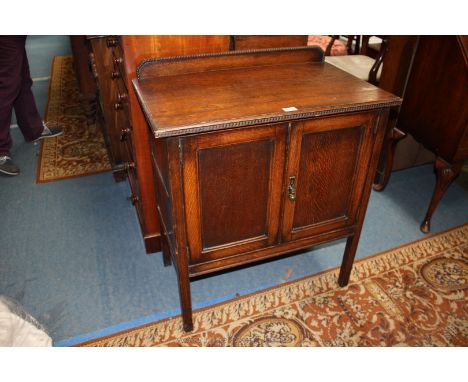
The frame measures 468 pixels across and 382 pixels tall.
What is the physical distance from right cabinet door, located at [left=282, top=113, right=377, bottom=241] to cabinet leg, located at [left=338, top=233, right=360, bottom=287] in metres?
0.12

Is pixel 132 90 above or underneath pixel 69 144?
above

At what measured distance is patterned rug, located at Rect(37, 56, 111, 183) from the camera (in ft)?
9.98

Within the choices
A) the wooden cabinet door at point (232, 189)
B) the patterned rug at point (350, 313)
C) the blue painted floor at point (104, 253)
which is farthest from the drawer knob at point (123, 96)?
the patterned rug at point (350, 313)

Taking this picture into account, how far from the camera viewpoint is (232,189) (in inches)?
59.2

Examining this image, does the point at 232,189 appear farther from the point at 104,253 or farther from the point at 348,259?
the point at 104,253

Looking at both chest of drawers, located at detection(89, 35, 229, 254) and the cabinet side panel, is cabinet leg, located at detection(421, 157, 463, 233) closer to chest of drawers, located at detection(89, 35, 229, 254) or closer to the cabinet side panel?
the cabinet side panel

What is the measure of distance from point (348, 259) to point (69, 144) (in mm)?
2553

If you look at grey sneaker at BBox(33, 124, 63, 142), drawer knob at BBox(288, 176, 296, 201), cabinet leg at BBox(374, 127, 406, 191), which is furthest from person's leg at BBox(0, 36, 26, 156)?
cabinet leg at BBox(374, 127, 406, 191)

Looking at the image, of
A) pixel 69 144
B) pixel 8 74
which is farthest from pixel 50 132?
pixel 8 74

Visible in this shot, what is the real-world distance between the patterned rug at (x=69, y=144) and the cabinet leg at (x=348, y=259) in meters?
1.95

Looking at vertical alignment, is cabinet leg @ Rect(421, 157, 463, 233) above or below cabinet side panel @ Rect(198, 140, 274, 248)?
below

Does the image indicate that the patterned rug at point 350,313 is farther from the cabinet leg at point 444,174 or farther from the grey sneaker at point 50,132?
the grey sneaker at point 50,132

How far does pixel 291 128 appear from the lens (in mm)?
1423

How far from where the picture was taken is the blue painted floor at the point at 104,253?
1.95 m
